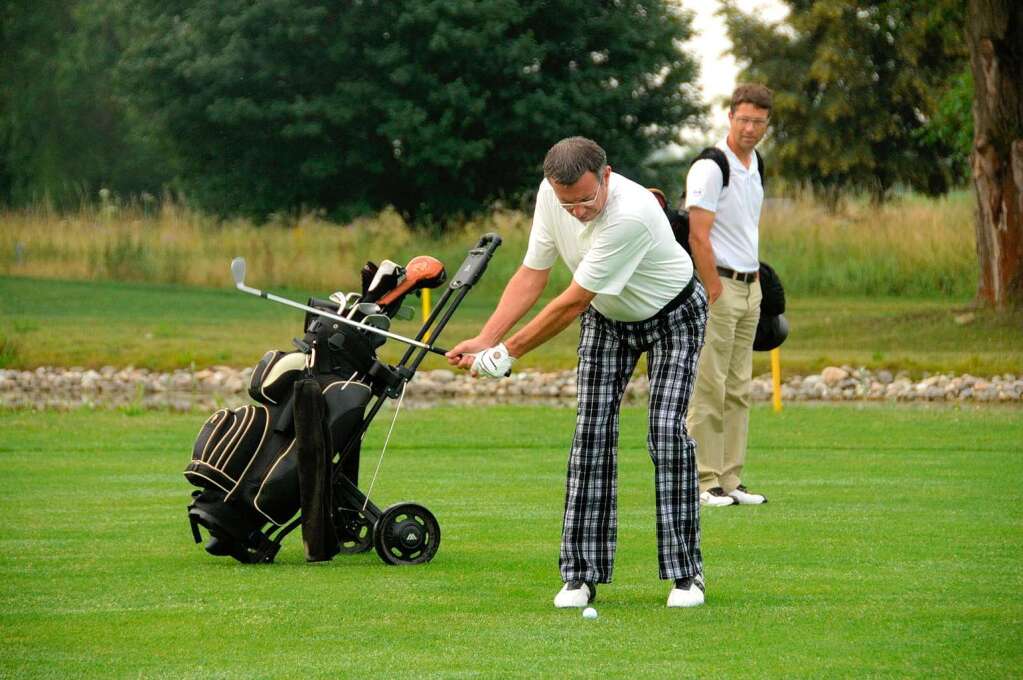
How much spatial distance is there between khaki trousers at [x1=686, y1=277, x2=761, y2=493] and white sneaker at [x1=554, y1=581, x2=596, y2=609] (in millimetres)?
3436

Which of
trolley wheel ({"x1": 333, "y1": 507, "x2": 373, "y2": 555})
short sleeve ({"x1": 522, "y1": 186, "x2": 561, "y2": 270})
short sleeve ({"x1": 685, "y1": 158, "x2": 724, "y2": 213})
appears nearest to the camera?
short sleeve ({"x1": 522, "y1": 186, "x2": 561, "y2": 270})

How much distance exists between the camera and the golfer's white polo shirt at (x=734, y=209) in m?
10.2

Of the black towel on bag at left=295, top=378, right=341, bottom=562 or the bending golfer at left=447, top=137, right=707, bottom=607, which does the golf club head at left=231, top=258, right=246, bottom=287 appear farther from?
the bending golfer at left=447, top=137, right=707, bottom=607

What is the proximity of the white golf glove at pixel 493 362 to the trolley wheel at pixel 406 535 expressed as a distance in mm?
1445

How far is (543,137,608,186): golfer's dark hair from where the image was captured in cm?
661

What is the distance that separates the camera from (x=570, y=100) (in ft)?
117

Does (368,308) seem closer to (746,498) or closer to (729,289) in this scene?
(729,289)

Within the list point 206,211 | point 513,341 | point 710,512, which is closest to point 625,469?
point 710,512

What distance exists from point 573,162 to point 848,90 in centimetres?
4922

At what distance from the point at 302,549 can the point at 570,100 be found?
90.0 ft

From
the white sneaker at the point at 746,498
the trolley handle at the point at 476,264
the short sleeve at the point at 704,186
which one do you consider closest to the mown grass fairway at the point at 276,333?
the white sneaker at the point at 746,498

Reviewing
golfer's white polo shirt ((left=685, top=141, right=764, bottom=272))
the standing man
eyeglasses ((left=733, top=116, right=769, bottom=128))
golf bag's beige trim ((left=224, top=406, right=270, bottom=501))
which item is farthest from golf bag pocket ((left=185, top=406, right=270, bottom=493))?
eyeglasses ((left=733, top=116, right=769, bottom=128))

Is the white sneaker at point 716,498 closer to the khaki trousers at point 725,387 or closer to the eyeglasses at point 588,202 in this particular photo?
the khaki trousers at point 725,387

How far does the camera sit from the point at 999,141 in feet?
80.0
